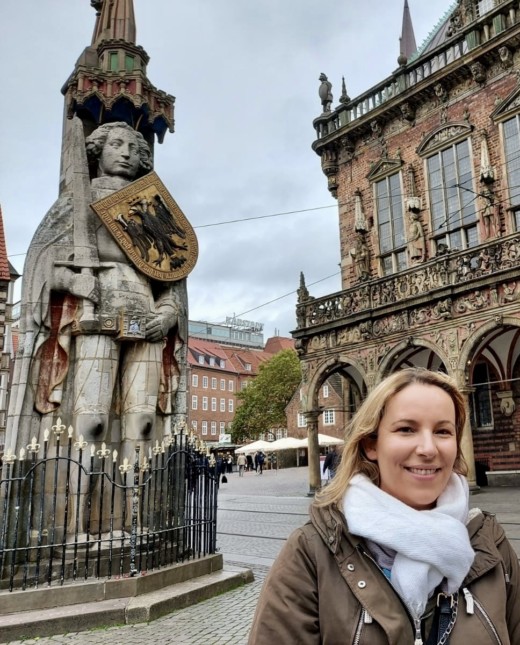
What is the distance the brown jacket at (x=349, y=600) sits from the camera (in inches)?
60.5

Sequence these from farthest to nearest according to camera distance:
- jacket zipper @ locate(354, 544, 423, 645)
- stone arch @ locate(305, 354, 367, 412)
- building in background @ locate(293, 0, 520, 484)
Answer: stone arch @ locate(305, 354, 367, 412) → building in background @ locate(293, 0, 520, 484) → jacket zipper @ locate(354, 544, 423, 645)

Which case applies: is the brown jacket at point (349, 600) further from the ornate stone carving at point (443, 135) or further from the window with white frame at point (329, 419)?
the window with white frame at point (329, 419)

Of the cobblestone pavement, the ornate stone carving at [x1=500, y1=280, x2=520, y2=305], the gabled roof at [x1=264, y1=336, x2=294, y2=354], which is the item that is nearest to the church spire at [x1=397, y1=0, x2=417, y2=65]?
the ornate stone carving at [x1=500, y1=280, x2=520, y2=305]

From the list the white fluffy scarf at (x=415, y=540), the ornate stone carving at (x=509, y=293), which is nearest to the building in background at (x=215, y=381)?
the ornate stone carving at (x=509, y=293)

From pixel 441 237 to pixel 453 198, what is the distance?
1308 mm

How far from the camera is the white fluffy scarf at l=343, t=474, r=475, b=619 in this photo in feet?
5.24

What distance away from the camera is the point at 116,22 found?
7500mm

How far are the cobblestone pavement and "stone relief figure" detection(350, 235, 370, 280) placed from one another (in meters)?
8.25

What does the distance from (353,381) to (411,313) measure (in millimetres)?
5349

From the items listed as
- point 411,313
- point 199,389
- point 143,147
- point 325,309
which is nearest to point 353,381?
point 325,309

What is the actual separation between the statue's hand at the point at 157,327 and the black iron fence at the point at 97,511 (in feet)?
3.60

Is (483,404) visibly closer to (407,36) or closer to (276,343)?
(407,36)

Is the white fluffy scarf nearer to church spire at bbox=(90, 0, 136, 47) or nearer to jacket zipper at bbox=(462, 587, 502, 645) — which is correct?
jacket zipper at bbox=(462, 587, 502, 645)

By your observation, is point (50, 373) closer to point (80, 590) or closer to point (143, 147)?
point (80, 590)
